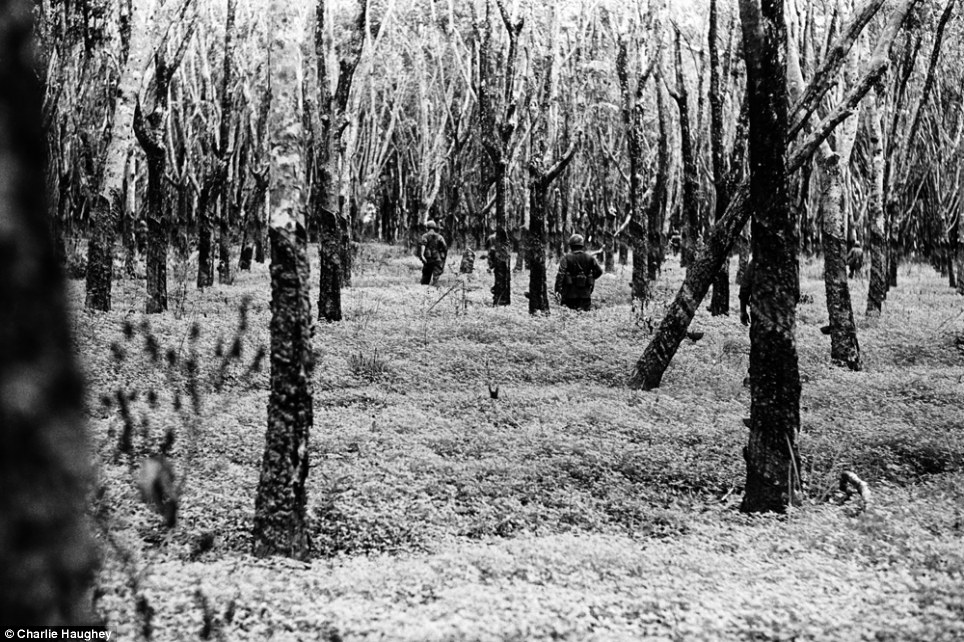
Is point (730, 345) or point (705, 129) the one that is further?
point (705, 129)

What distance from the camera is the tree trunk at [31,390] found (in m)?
1.11

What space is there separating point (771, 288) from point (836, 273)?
7224mm

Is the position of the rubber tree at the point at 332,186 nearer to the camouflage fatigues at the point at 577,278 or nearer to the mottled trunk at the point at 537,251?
the mottled trunk at the point at 537,251

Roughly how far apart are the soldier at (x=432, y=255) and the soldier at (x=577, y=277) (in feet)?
19.0

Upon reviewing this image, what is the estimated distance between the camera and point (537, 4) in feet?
101

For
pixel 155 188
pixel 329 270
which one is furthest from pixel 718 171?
pixel 155 188

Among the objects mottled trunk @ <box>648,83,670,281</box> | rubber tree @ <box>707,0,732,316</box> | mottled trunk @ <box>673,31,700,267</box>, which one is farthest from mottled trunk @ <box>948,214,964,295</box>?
rubber tree @ <box>707,0,732,316</box>

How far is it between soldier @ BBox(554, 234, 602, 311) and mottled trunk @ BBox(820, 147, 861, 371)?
4.98 meters

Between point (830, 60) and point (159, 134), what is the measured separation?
12.0 m

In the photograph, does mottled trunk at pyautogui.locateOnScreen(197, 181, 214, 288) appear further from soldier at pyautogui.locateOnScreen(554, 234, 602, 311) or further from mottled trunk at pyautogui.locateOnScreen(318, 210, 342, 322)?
soldier at pyautogui.locateOnScreen(554, 234, 602, 311)

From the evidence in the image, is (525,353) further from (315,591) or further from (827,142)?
(315,591)

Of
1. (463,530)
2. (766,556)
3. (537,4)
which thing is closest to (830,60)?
(766,556)

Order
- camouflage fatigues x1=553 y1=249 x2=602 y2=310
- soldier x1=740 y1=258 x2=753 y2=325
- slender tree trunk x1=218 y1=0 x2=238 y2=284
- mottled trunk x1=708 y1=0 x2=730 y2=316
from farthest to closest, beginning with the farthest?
1. slender tree trunk x1=218 y1=0 x2=238 y2=284
2. camouflage fatigues x1=553 y1=249 x2=602 y2=310
3. mottled trunk x1=708 y1=0 x2=730 y2=316
4. soldier x1=740 y1=258 x2=753 y2=325

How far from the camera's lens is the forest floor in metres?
4.48
